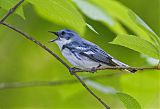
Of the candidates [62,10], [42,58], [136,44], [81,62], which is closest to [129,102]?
[136,44]

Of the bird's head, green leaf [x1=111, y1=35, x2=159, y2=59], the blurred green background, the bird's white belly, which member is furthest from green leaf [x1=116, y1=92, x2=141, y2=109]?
the blurred green background

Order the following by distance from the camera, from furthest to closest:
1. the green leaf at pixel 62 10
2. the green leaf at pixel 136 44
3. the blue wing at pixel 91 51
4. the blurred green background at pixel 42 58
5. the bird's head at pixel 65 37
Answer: the blurred green background at pixel 42 58 → the bird's head at pixel 65 37 → the blue wing at pixel 91 51 → the green leaf at pixel 62 10 → the green leaf at pixel 136 44

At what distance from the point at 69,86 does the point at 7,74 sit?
1.08 m

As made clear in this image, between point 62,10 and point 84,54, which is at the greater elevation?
point 84,54

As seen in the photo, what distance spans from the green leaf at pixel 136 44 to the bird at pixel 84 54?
438mm

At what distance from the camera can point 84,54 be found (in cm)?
191

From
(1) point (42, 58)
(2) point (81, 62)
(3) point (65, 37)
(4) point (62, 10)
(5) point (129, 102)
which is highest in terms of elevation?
(1) point (42, 58)

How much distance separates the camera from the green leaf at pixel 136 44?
3.98 ft

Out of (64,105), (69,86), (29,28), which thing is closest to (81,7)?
(69,86)

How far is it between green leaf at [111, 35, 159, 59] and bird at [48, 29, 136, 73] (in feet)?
1.44

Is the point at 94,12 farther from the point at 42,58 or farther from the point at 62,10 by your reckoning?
the point at 42,58

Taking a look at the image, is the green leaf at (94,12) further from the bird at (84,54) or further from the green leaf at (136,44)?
the green leaf at (136,44)

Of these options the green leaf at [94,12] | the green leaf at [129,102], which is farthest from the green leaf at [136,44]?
the green leaf at [94,12]

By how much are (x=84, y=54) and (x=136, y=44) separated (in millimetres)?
694
